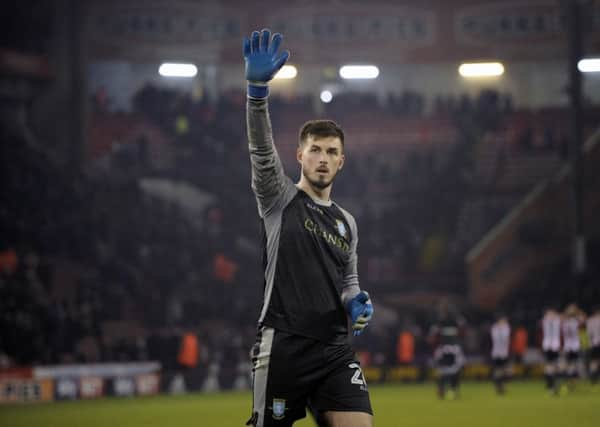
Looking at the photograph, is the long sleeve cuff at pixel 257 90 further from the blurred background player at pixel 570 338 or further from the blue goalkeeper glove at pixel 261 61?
the blurred background player at pixel 570 338

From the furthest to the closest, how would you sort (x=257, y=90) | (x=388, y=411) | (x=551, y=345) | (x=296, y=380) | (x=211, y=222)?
(x=211, y=222) → (x=551, y=345) → (x=388, y=411) → (x=296, y=380) → (x=257, y=90)

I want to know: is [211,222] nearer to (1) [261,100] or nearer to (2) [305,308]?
(2) [305,308]

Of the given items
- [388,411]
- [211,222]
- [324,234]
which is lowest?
[388,411]

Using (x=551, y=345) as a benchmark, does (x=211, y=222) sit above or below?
above

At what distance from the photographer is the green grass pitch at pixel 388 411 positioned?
666 inches

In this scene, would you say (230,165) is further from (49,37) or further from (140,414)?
(140,414)

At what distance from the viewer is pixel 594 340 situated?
2725cm

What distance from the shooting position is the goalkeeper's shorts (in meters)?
5.88

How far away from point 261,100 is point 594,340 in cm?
2317

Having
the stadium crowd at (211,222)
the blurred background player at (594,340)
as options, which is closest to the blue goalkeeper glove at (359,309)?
the stadium crowd at (211,222)

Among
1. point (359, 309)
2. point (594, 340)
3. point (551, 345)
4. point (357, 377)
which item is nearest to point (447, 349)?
point (551, 345)

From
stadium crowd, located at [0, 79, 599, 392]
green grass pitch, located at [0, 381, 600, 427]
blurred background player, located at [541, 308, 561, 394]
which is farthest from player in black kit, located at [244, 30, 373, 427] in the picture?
blurred background player, located at [541, 308, 561, 394]

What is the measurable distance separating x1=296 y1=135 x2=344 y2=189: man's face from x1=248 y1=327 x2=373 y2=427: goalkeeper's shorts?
0.87m

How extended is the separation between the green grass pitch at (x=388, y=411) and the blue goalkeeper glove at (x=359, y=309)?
33.8 feet
